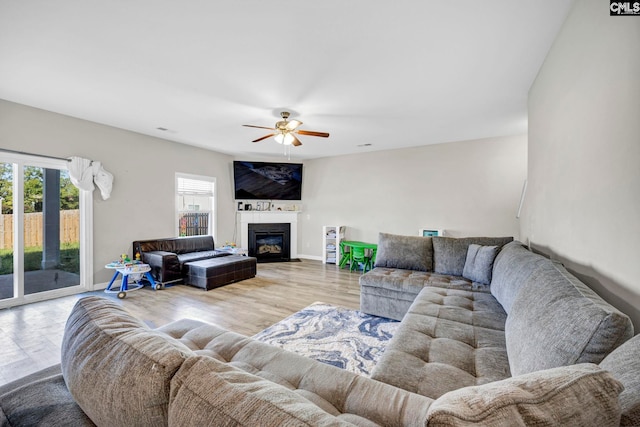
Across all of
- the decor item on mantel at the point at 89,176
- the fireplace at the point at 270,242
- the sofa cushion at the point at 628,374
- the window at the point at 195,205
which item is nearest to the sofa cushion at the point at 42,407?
the sofa cushion at the point at 628,374

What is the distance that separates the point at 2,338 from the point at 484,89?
561 centimetres

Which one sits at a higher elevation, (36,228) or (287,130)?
(287,130)

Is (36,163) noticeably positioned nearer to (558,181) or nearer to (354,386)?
(354,386)

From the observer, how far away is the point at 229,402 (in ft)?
1.72

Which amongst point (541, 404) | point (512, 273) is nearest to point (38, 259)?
point (541, 404)

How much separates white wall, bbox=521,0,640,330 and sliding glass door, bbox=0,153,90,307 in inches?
222

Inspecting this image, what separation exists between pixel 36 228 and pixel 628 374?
546cm

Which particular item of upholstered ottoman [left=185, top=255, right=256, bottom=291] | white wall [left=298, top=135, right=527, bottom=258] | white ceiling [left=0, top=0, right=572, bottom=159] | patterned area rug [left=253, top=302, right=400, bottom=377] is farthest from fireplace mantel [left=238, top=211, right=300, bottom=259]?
patterned area rug [left=253, top=302, right=400, bottom=377]

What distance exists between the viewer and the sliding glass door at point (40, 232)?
10.8 ft

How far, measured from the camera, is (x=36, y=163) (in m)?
3.48

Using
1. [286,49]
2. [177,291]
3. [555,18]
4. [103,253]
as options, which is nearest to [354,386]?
[286,49]

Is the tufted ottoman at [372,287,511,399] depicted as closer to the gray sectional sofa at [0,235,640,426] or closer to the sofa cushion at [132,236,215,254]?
the gray sectional sofa at [0,235,640,426]

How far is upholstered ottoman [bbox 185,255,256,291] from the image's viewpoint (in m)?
4.11

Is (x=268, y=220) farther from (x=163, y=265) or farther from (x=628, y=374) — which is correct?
(x=628, y=374)
